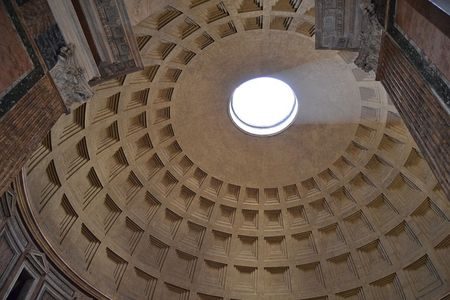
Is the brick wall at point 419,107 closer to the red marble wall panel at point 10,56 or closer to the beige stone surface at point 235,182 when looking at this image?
the beige stone surface at point 235,182

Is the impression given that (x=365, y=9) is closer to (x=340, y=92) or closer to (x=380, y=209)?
(x=340, y=92)

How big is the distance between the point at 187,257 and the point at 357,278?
261 inches

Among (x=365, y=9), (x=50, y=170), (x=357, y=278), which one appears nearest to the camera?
(x=365, y=9)

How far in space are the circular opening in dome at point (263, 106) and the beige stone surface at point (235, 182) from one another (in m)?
0.49

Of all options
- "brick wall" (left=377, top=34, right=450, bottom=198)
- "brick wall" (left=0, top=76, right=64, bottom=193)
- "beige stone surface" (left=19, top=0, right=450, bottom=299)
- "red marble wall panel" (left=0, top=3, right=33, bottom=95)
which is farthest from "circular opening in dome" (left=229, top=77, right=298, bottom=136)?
"red marble wall panel" (left=0, top=3, right=33, bottom=95)

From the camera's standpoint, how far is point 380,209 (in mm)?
18875

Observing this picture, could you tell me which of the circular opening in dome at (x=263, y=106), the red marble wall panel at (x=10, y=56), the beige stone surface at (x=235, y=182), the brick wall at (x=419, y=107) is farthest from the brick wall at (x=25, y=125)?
the circular opening in dome at (x=263, y=106)

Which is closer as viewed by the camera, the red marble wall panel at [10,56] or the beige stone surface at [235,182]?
the red marble wall panel at [10,56]

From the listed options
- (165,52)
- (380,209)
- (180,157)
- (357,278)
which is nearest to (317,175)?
(380,209)

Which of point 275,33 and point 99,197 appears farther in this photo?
point 99,197

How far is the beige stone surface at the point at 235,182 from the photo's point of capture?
1505 cm

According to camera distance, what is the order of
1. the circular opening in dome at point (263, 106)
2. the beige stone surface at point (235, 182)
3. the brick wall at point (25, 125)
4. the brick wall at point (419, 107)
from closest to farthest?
1. the brick wall at point (419, 107)
2. the brick wall at point (25, 125)
3. the beige stone surface at point (235, 182)
4. the circular opening in dome at point (263, 106)

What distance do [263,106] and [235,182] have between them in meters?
4.06

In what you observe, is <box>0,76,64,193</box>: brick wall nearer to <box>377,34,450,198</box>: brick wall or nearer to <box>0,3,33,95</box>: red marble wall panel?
<box>0,3,33,95</box>: red marble wall panel
